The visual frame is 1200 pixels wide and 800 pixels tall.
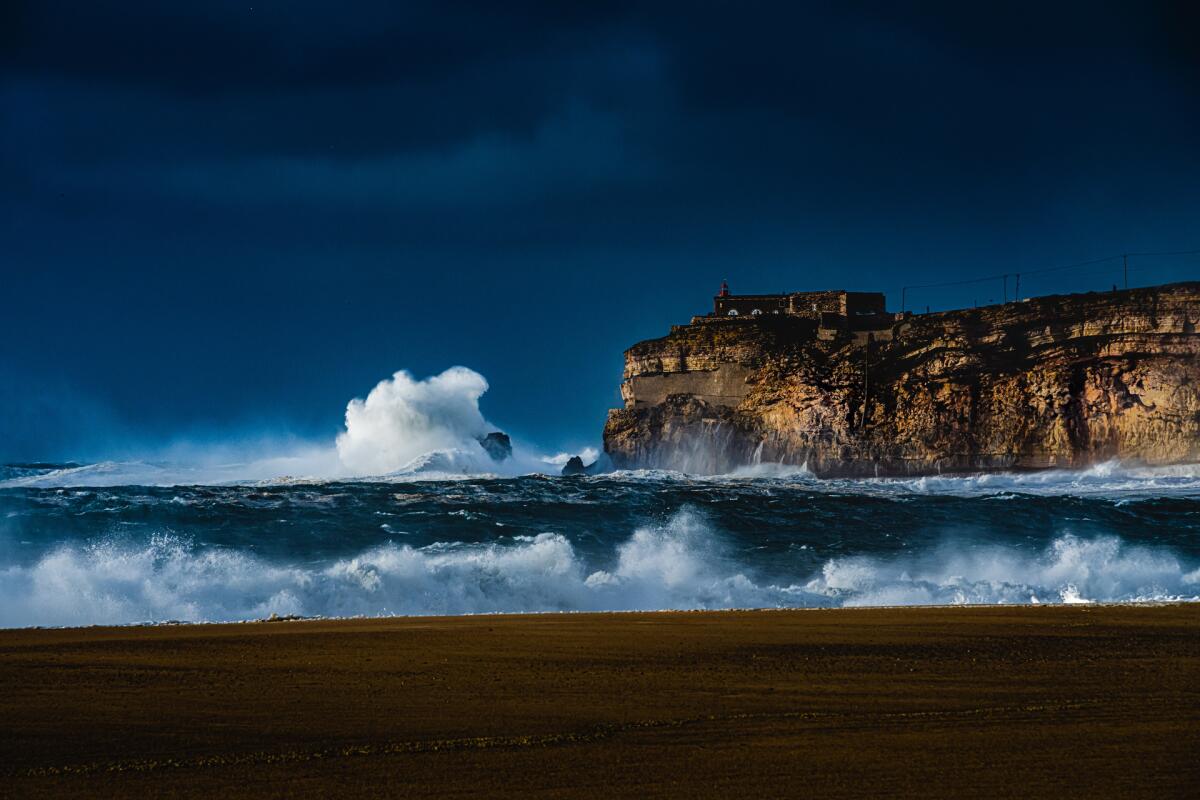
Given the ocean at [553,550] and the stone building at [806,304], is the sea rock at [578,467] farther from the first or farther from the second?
the ocean at [553,550]

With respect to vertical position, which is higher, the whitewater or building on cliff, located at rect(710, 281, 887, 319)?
building on cliff, located at rect(710, 281, 887, 319)

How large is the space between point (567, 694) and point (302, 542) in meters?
14.4

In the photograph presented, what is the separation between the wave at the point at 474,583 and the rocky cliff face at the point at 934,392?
29.3 metres

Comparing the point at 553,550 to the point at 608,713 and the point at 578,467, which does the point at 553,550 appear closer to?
the point at 608,713

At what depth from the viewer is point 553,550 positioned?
682 inches

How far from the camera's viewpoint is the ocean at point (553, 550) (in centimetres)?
1371

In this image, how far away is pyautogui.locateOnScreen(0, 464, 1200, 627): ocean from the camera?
540 inches

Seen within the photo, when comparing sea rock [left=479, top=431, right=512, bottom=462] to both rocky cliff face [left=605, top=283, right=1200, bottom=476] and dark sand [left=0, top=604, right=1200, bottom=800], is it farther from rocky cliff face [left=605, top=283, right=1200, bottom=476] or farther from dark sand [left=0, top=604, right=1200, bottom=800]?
dark sand [left=0, top=604, right=1200, bottom=800]

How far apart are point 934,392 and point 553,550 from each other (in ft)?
119

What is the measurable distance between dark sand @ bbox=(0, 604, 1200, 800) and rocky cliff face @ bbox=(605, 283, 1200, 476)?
4033cm

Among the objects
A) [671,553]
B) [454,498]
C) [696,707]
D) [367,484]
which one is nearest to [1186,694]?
[696,707]

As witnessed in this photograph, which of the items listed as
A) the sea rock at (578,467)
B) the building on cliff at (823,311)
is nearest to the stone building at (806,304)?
the building on cliff at (823,311)

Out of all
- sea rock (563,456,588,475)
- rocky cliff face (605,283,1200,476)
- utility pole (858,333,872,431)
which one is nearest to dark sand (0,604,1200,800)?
rocky cliff face (605,283,1200,476)

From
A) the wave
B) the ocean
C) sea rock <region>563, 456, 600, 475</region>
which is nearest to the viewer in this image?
the wave
